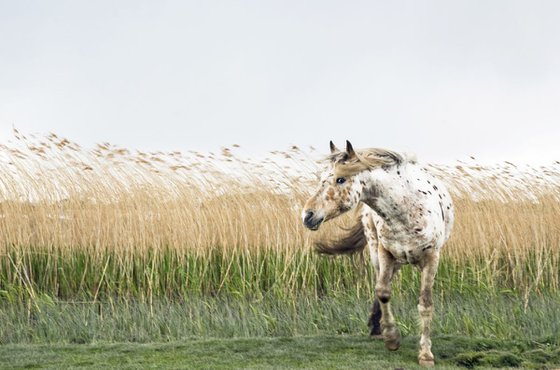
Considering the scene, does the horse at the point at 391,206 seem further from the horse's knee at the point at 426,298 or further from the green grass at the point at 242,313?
the green grass at the point at 242,313

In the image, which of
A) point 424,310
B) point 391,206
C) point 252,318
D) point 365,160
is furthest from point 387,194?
point 252,318

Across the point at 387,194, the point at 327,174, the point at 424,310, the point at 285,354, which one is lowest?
the point at 285,354

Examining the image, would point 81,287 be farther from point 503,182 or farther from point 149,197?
point 503,182

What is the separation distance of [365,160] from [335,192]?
1.16ft

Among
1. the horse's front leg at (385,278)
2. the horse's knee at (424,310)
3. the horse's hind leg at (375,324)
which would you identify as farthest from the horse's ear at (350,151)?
the horse's hind leg at (375,324)

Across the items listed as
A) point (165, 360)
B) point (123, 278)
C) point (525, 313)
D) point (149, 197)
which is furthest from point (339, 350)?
point (149, 197)

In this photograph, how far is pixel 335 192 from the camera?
5.04 meters

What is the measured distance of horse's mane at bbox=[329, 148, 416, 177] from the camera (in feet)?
16.7

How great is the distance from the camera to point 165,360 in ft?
19.7

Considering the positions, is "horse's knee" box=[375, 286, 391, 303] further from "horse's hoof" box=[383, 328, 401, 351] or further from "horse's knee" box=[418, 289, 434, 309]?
"horse's hoof" box=[383, 328, 401, 351]

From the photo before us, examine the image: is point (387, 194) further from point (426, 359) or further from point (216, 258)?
point (216, 258)

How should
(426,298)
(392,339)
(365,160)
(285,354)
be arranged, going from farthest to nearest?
1. (285,354)
2. (392,339)
3. (426,298)
4. (365,160)

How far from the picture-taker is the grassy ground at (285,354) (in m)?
5.81

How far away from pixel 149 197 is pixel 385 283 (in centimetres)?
534
